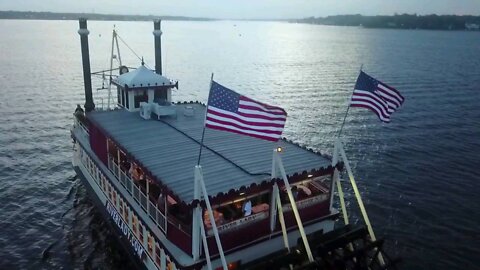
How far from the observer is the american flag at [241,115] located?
14836mm

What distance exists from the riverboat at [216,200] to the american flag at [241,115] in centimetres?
133

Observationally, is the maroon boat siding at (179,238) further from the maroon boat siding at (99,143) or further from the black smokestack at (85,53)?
the black smokestack at (85,53)

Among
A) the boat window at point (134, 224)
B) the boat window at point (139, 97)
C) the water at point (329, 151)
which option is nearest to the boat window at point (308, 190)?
the boat window at point (134, 224)

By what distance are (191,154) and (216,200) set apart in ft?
16.2

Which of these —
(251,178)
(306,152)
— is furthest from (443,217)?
(251,178)

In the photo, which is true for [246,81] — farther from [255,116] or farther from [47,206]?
[255,116]

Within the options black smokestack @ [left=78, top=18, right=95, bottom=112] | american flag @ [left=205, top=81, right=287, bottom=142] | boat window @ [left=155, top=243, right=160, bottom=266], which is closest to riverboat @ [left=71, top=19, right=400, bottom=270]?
boat window @ [left=155, top=243, right=160, bottom=266]

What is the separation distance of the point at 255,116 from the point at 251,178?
371 centimetres

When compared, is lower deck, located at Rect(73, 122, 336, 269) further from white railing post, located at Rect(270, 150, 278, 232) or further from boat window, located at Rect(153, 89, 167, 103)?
boat window, located at Rect(153, 89, 167, 103)

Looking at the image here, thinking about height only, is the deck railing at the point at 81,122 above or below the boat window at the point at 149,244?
above

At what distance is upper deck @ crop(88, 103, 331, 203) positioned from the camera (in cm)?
1786

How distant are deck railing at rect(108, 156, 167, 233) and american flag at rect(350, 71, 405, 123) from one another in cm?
992

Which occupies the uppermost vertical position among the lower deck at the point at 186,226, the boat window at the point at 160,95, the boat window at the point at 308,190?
the boat window at the point at 160,95

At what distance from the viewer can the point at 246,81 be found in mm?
86000
